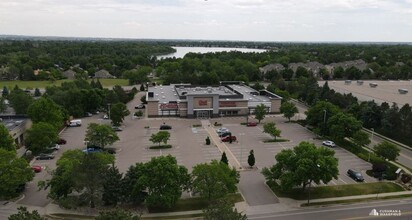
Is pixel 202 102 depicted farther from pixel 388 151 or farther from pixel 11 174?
pixel 11 174

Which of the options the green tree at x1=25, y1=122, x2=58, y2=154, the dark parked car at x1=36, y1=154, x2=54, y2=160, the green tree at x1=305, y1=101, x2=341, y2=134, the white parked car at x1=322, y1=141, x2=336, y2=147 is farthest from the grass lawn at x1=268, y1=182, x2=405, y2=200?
the green tree at x1=25, y1=122, x2=58, y2=154

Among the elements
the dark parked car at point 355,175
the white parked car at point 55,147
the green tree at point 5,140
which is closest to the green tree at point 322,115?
the dark parked car at point 355,175

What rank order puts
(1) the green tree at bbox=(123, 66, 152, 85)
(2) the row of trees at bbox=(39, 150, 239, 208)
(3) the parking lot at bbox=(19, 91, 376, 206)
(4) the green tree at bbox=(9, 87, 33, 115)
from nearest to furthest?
(2) the row of trees at bbox=(39, 150, 239, 208) → (3) the parking lot at bbox=(19, 91, 376, 206) → (4) the green tree at bbox=(9, 87, 33, 115) → (1) the green tree at bbox=(123, 66, 152, 85)

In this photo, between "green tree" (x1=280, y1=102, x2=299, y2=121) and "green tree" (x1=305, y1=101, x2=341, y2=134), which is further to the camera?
"green tree" (x1=280, y1=102, x2=299, y2=121)

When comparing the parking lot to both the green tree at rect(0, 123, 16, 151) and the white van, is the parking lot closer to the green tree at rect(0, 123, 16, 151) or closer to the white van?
the white van

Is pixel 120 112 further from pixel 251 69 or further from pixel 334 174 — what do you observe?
pixel 251 69

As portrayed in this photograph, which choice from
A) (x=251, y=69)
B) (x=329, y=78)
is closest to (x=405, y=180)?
(x=251, y=69)
